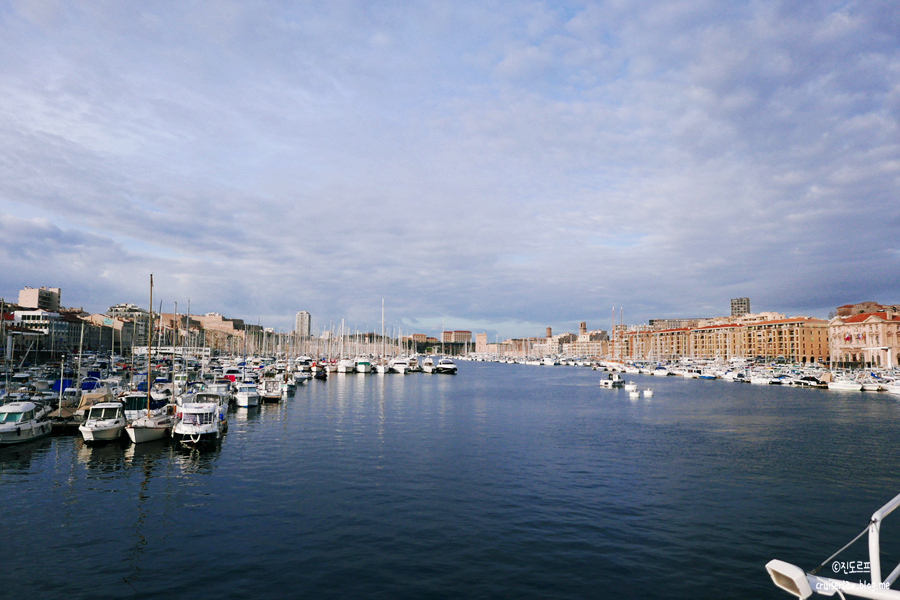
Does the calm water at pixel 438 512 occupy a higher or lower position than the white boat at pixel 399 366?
lower

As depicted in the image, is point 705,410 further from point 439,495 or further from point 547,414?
point 439,495

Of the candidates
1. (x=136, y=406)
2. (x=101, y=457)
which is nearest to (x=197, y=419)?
(x=101, y=457)

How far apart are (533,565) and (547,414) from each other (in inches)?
2007

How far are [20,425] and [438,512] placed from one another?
131 feet

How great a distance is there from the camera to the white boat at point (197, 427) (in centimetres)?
4350

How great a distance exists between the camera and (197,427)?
43.6 metres

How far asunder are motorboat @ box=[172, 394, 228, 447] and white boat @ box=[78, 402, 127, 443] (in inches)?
199

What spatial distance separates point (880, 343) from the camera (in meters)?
192

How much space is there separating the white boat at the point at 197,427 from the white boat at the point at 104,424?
199 inches

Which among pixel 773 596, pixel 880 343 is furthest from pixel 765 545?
pixel 880 343

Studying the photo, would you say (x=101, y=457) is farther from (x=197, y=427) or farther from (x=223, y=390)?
(x=223, y=390)

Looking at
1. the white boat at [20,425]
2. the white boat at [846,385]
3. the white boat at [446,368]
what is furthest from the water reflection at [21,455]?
the white boat at [846,385]

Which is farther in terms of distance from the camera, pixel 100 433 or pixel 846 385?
pixel 846 385

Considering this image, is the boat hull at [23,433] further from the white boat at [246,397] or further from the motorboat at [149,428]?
the white boat at [246,397]
